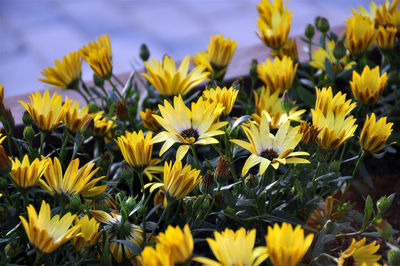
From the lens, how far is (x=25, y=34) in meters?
2.78

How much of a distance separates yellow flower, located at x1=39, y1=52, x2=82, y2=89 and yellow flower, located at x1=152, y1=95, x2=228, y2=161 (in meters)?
0.38

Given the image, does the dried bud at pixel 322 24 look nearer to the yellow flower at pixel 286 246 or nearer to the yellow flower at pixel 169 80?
the yellow flower at pixel 169 80

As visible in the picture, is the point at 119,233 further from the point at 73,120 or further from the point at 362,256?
the point at 362,256

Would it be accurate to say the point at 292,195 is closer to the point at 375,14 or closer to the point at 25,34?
the point at 375,14

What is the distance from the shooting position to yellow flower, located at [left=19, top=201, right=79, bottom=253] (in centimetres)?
67

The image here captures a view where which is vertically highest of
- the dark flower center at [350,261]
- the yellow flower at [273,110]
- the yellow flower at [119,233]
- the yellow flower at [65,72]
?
the yellow flower at [65,72]

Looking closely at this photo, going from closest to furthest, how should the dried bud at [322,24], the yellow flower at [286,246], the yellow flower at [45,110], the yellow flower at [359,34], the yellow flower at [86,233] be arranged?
the yellow flower at [286,246] → the yellow flower at [86,233] → the yellow flower at [45,110] → the yellow flower at [359,34] → the dried bud at [322,24]

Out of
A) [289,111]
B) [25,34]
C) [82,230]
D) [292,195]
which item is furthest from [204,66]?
[25,34]

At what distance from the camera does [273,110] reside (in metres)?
1.06

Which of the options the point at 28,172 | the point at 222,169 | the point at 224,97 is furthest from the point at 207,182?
the point at 28,172

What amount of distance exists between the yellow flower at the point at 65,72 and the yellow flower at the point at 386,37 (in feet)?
2.11

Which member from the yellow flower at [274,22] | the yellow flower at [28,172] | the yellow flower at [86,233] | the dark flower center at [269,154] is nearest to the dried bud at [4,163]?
the yellow flower at [28,172]

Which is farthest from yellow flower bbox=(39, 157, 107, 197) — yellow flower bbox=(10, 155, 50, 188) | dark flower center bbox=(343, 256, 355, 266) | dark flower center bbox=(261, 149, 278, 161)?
dark flower center bbox=(343, 256, 355, 266)

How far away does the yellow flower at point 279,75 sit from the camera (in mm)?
1082
